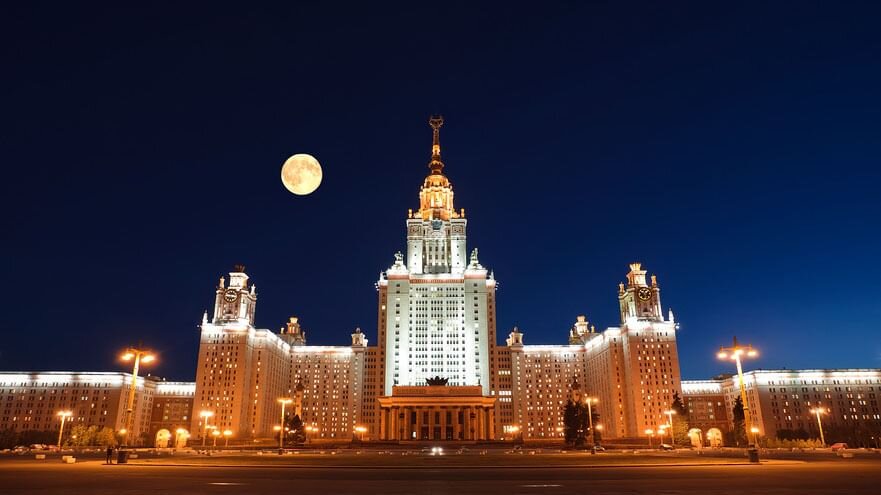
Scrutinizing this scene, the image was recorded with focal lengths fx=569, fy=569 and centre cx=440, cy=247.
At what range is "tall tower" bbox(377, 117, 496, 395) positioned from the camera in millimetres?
154125

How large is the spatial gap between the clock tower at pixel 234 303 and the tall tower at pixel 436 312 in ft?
123

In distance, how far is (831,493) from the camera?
→ 56.1 feet

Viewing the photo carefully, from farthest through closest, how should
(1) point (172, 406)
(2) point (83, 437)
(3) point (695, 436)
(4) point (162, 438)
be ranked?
(1) point (172, 406), (4) point (162, 438), (2) point (83, 437), (3) point (695, 436)

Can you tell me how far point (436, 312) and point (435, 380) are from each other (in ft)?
76.6

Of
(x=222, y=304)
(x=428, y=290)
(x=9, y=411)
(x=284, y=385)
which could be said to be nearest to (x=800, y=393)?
(x=428, y=290)

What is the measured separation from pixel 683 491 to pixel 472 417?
124 m

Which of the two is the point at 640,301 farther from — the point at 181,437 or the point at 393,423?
the point at 181,437

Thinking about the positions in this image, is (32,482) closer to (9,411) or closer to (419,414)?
(419,414)

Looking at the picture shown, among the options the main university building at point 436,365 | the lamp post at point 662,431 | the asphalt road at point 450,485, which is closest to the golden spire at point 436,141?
the main university building at point 436,365

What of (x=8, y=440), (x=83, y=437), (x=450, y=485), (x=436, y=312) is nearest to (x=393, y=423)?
(x=436, y=312)

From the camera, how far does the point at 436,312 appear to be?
160m

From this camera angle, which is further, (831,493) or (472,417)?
(472,417)

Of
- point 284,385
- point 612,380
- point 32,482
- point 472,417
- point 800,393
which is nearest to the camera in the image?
point 32,482

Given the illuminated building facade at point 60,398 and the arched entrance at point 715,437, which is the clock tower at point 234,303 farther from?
the arched entrance at point 715,437
